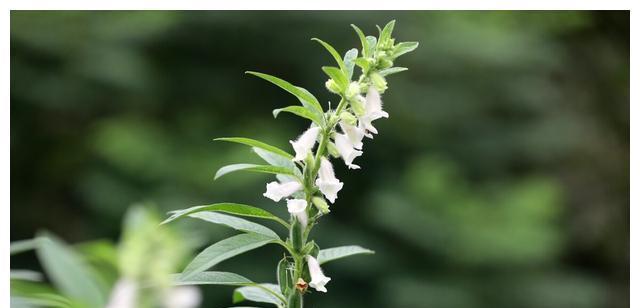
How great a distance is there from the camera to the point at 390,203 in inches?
227

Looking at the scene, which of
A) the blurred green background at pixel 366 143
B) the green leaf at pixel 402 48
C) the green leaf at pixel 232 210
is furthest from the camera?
the blurred green background at pixel 366 143

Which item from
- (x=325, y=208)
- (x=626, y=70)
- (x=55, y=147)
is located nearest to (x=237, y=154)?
(x=55, y=147)

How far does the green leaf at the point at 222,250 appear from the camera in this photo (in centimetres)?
75

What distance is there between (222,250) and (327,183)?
121 millimetres

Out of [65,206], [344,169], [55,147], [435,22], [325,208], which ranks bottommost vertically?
[325,208]

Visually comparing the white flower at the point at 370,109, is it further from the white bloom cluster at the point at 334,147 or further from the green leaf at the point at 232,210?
the green leaf at the point at 232,210

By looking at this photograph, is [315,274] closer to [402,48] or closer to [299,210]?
[299,210]

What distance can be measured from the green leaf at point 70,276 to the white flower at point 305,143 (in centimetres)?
52

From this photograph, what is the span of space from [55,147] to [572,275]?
4326 mm

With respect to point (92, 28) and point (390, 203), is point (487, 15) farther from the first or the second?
point (92, 28)

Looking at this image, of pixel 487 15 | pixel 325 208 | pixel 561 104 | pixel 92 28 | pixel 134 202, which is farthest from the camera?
pixel 561 104

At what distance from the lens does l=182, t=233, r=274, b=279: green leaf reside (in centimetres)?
75

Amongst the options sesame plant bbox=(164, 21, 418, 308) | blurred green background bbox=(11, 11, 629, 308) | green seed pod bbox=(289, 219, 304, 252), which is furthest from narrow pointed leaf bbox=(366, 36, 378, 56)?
blurred green background bbox=(11, 11, 629, 308)

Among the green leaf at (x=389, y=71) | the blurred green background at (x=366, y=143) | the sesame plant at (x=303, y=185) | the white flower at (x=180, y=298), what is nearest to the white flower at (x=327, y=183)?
the sesame plant at (x=303, y=185)
